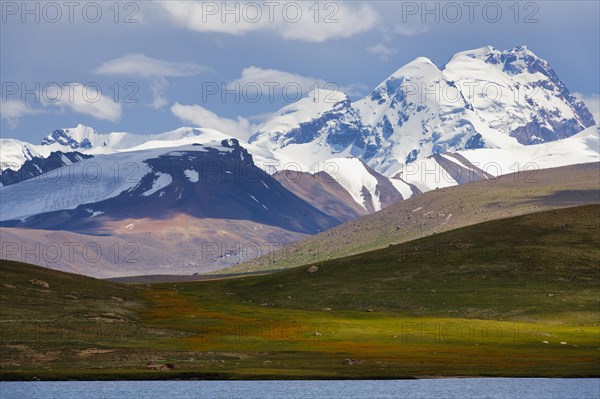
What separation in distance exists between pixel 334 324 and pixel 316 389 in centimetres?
5167

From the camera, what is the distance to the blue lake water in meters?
88.4

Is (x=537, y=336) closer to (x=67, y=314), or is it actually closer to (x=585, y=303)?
(x=585, y=303)

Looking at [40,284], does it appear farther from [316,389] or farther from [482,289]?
[316,389]

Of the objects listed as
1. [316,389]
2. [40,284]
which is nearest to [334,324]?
[316,389]

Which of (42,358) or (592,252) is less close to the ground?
(592,252)

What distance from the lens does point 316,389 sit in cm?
9294

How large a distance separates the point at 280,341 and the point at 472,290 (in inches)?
2304

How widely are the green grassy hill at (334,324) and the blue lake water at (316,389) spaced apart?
10.2 ft

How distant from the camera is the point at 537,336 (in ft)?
439

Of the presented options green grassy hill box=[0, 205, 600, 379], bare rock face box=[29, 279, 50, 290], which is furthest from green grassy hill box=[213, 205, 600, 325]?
bare rock face box=[29, 279, 50, 290]

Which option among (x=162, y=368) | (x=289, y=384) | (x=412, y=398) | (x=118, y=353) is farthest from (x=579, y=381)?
(x=118, y=353)

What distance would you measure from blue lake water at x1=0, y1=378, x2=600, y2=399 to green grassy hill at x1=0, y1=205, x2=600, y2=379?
312cm

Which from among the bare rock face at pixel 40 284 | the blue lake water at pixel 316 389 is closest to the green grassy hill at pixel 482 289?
the bare rock face at pixel 40 284

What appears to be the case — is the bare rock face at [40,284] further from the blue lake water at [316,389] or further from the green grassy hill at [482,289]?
the blue lake water at [316,389]
